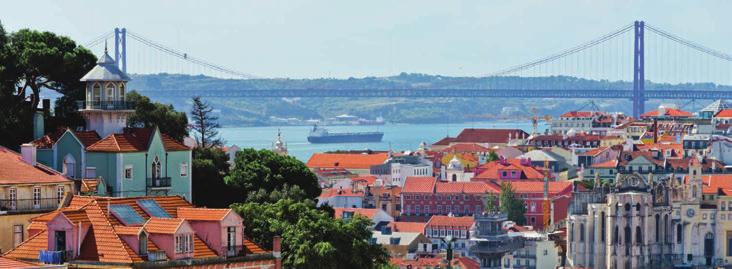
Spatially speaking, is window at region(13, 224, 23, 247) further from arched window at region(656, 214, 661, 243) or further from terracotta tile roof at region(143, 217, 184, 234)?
arched window at region(656, 214, 661, 243)

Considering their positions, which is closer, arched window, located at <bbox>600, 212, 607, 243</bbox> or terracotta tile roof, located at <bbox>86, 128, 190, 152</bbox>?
terracotta tile roof, located at <bbox>86, 128, 190, 152</bbox>

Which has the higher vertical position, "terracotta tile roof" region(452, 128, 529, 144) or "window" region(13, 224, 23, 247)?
"terracotta tile roof" region(452, 128, 529, 144)

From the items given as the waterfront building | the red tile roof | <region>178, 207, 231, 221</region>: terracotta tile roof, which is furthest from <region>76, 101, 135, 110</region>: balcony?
the red tile roof

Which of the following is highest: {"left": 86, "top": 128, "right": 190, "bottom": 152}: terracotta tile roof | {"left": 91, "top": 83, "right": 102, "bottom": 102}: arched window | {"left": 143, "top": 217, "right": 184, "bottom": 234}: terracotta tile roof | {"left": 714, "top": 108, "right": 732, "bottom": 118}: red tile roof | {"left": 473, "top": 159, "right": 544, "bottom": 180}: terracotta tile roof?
{"left": 714, "top": 108, "right": 732, "bottom": 118}: red tile roof

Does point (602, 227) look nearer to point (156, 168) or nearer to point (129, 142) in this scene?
point (156, 168)

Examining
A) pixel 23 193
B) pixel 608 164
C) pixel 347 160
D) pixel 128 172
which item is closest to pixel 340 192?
pixel 608 164
